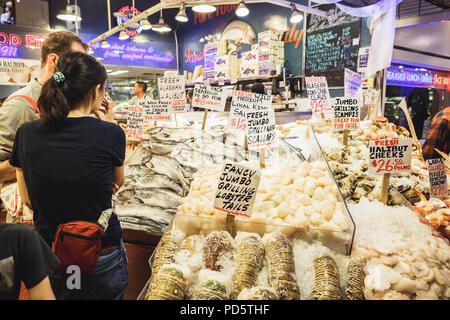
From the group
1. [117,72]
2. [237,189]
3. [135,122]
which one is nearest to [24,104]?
[237,189]

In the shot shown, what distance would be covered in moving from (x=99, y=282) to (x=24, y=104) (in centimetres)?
109

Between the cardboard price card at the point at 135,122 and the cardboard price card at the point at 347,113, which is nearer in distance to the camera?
the cardboard price card at the point at 347,113

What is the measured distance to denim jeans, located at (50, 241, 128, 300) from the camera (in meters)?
1.33

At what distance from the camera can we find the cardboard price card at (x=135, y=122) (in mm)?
3076

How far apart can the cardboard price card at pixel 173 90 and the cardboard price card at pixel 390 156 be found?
2.55 meters

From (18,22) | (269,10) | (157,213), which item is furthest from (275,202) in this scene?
(18,22)

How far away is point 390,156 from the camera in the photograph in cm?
182

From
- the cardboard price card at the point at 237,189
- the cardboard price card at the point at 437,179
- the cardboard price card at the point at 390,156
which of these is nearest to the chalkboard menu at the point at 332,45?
the cardboard price card at the point at 437,179

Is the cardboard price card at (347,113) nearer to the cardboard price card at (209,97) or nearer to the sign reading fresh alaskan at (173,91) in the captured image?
the cardboard price card at (209,97)

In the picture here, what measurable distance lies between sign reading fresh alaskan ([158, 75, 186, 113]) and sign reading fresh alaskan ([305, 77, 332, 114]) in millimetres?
1566

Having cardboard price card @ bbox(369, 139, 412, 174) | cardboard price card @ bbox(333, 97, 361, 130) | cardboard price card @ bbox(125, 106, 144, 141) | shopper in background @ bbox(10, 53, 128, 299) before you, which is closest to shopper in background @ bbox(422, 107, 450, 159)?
cardboard price card @ bbox(333, 97, 361, 130)

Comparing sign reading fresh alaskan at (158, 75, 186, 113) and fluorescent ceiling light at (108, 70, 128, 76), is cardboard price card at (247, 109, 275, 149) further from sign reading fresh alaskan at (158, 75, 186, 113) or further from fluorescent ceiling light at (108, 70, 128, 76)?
fluorescent ceiling light at (108, 70, 128, 76)

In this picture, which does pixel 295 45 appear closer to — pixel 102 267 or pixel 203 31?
pixel 203 31

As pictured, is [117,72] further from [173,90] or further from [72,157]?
[72,157]
